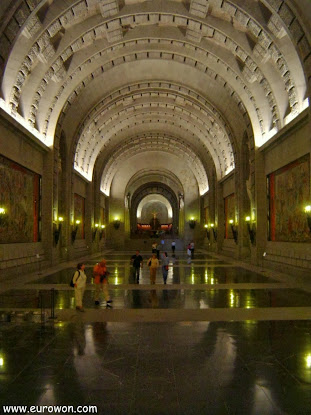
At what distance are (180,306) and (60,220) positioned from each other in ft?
55.6

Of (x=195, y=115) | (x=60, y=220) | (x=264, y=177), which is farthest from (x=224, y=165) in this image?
(x=60, y=220)

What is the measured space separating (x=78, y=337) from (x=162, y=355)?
6.55 ft

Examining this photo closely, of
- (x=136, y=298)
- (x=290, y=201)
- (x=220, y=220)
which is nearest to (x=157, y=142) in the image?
(x=220, y=220)

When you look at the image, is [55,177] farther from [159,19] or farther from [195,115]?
[195,115]

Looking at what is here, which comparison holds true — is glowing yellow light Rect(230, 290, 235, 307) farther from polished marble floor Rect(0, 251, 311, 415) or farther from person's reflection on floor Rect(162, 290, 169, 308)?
person's reflection on floor Rect(162, 290, 169, 308)

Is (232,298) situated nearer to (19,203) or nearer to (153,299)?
(153,299)

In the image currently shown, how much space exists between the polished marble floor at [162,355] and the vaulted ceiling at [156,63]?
1007 centimetres

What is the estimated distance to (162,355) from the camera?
6711 mm

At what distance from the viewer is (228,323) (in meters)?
9.09

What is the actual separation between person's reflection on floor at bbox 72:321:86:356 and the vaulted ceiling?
11.2m

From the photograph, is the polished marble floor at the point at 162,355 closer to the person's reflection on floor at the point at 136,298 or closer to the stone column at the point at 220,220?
the person's reflection on floor at the point at 136,298

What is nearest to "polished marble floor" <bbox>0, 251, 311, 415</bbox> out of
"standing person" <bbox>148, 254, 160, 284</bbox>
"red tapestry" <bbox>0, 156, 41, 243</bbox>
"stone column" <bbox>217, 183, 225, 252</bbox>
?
"standing person" <bbox>148, 254, 160, 284</bbox>

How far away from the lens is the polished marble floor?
490 centimetres

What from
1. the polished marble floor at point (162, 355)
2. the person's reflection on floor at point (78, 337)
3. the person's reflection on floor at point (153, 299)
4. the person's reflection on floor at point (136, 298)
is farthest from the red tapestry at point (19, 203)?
the person's reflection on floor at point (78, 337)
